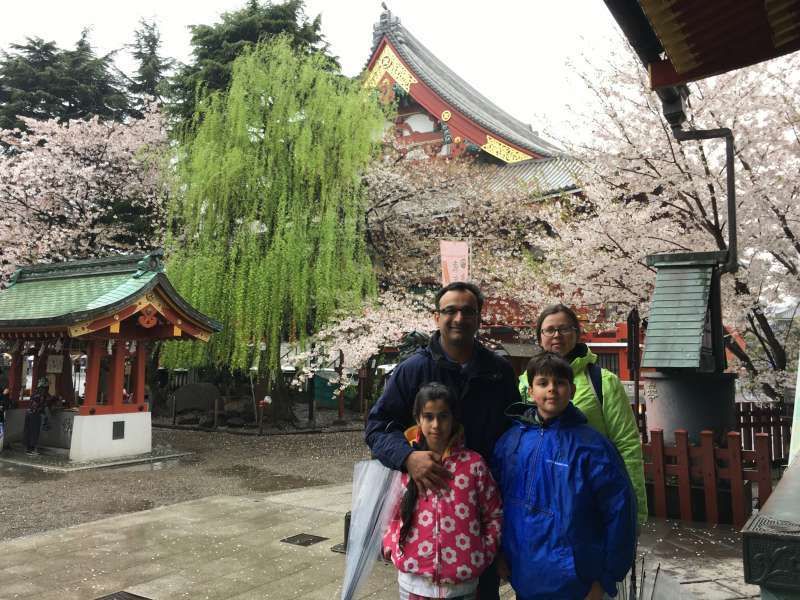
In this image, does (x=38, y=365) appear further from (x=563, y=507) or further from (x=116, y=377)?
(x=563, y=507)

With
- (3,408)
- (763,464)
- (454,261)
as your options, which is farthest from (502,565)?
(3,408)

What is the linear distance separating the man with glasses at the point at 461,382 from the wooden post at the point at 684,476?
4.10m

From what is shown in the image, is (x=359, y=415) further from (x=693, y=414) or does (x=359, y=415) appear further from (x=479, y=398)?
(x=479, y=398)

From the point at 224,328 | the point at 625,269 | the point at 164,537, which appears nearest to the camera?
the point at 164,537

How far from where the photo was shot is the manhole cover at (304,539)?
5.59 meters

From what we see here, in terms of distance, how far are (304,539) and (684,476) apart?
3.80 metres

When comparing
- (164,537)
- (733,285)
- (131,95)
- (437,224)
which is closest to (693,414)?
(733,285)

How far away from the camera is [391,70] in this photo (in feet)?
78.0

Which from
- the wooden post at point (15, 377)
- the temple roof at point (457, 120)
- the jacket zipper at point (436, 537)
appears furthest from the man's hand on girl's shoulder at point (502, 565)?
the temple roof at point (457, 120)

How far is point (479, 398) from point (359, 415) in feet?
54.8

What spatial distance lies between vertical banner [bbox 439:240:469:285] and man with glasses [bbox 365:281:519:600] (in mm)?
5387

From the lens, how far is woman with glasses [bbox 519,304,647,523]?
9.49 feet

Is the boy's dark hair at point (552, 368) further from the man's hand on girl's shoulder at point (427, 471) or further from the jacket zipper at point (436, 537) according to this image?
the jacket zipper at point (436, 537)

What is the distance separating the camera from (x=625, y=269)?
10445 millimetres
